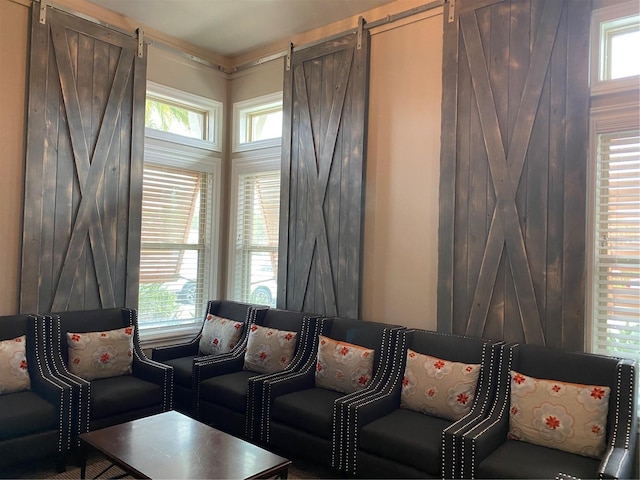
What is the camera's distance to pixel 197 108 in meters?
5.12

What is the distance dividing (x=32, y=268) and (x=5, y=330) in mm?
540

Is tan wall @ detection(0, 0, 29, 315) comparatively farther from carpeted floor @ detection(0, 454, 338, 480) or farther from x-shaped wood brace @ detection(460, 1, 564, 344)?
x-shaped wood brace @ detection(460, 1, 564, 344)

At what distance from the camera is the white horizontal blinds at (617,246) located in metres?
2.87

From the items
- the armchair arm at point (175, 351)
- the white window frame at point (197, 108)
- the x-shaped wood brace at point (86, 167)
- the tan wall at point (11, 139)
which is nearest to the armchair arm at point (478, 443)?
the armchair arm at point (175, 351)

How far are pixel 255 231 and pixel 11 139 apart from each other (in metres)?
2.25

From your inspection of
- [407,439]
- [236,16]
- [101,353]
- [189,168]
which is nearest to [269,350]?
[101,353]

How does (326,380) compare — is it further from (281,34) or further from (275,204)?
(281,34)

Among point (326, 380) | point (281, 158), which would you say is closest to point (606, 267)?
point (326, 380)

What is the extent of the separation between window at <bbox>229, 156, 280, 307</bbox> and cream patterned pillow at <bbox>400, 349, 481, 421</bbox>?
6.41 ft

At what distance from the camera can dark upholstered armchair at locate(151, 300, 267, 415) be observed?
13.4 ft

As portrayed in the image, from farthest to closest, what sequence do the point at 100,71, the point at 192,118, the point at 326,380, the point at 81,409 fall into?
the point at 192,118 < the point at 100,71 < the point at 326,380 < the point at 81,409

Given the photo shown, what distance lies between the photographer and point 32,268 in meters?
3.81

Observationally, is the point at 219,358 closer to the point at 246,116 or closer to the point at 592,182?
the point at 246,116

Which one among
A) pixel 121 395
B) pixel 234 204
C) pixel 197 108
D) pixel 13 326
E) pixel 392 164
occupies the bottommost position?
pixel 121 395
